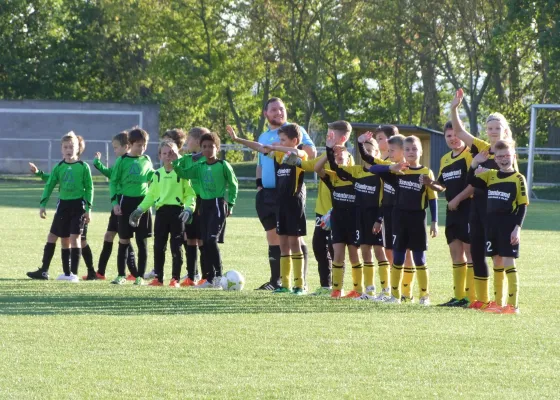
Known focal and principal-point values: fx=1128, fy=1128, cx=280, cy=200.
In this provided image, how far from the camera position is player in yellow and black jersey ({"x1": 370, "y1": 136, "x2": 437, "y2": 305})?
1063 centimetres

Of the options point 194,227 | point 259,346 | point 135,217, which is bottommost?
point 259,346

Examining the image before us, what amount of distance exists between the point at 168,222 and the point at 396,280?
112 inches

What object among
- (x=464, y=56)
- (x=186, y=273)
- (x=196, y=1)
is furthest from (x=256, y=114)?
(x=186, y=273)

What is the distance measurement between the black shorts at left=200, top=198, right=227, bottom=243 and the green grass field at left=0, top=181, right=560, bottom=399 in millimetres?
711

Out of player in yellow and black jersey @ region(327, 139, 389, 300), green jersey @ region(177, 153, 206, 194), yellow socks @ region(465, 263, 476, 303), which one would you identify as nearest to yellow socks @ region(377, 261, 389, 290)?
player in yellow and black jersey @ region(327, 139, 389, 300)

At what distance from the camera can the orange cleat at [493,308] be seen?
396 inches

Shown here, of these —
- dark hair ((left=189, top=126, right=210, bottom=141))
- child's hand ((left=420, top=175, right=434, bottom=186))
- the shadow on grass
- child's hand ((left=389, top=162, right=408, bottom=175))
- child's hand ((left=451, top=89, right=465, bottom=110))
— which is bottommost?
the shadow on grass

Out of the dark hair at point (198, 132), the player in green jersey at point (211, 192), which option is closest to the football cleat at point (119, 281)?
the player in green jersey at point (211, 192)

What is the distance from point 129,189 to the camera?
1282 centimetres

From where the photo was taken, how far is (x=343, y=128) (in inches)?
428

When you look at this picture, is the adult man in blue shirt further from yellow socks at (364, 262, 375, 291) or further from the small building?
the small building

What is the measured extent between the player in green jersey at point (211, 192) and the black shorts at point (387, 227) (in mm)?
1842

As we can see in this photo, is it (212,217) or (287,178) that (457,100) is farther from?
(212,217)

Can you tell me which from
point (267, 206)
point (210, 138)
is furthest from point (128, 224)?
point (267, 206)
